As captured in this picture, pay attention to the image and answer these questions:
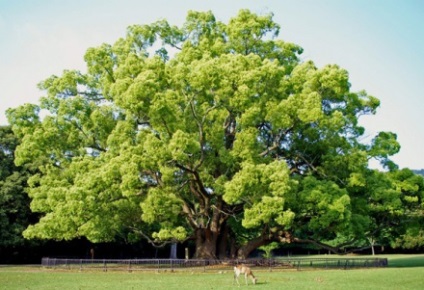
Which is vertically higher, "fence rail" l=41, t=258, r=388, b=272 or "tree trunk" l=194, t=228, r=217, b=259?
"tree trunk" l=194, t=228, r=217, b=259

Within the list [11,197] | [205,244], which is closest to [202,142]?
[205,244]

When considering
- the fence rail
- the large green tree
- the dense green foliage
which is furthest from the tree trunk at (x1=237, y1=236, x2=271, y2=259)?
the dense green foliage

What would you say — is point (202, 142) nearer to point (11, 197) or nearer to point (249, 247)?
point (249, 247)

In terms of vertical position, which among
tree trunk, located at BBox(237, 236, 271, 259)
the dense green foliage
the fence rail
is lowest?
the fence rail

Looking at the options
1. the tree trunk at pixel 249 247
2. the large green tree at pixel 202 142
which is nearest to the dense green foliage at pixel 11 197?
the large green tree at pixel 202 142

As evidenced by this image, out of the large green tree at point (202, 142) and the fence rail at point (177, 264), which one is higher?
the large green tree at point (202, 142)

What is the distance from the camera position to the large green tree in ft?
82.8

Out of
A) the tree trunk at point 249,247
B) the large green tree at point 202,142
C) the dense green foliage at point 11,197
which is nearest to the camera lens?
the large green tree at point 202,142

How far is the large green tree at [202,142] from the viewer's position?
25250 mm

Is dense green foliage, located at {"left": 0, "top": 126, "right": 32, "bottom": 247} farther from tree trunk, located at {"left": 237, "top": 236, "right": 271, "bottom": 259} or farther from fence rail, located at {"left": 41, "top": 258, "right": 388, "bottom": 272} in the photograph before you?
tree trunk, located at {"left": 237, "top": 236, "right": 271, "bottom": 259}

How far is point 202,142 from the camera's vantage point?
27703mm

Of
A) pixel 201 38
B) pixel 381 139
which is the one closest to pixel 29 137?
pixel 201 38

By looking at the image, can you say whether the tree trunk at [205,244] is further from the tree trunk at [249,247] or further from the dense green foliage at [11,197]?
the dense green foliage at [11,197]

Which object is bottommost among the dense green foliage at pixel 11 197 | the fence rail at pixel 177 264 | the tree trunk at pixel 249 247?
the fence rail at pixel 177 264
